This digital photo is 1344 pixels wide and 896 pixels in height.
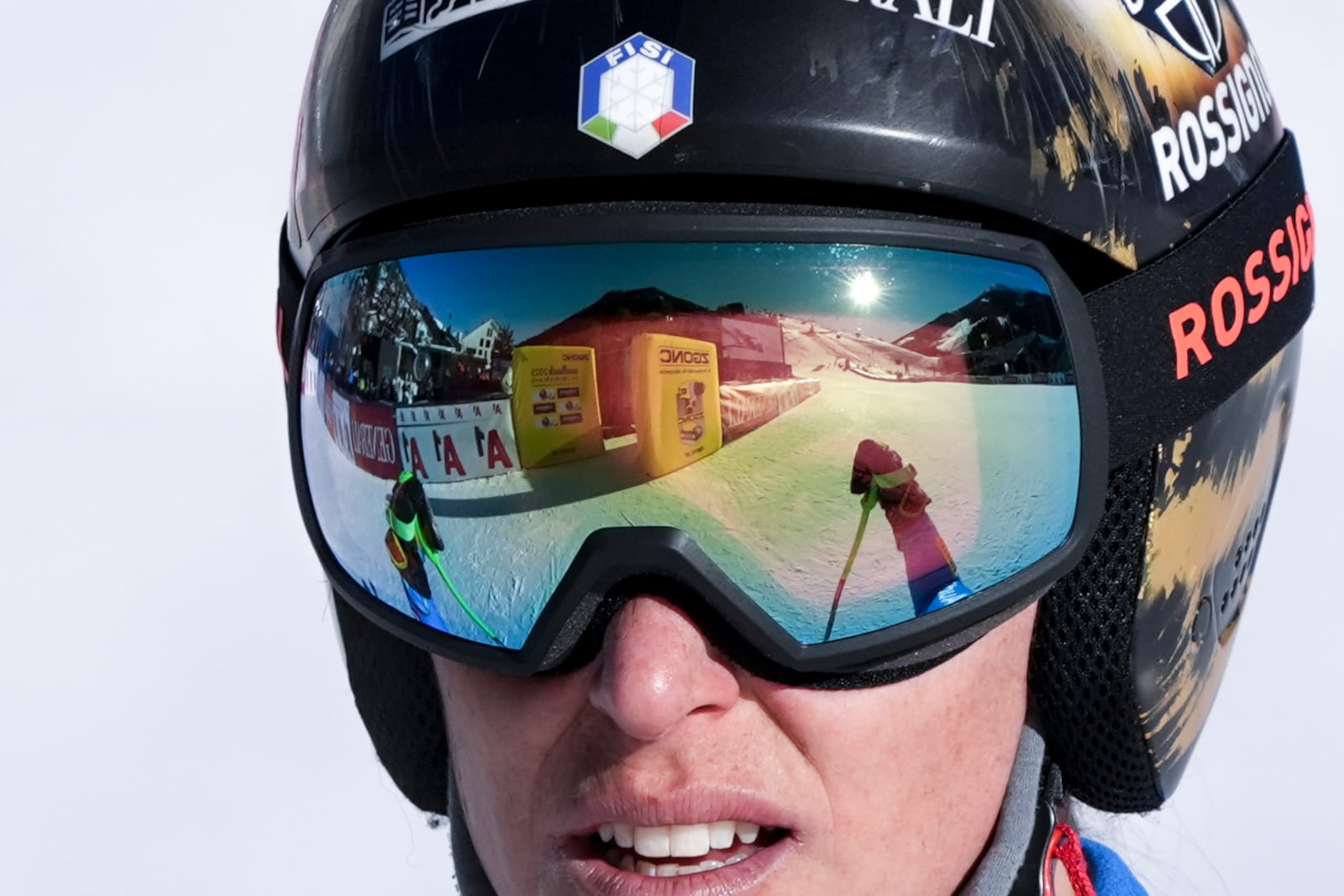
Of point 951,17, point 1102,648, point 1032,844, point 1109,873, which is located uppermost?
point 951,17

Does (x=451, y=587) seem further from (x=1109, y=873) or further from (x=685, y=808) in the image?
(x=1109, y=873)

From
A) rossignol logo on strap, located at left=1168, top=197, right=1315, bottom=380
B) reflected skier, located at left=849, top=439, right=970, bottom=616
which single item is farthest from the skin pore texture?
rossignol logo on strap, located at left=1168, top=197, right=1315, bottom=380

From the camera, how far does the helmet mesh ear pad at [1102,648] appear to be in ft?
5.88

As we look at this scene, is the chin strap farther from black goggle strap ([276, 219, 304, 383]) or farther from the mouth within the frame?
black goggle strap ([276, 219, 304, 383])

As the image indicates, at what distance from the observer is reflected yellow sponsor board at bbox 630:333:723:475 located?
1.53m

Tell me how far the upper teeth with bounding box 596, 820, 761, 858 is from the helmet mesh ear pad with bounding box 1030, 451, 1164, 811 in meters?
0.44

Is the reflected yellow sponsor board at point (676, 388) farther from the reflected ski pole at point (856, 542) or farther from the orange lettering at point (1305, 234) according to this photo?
the orange lettering at point (1305, 234)

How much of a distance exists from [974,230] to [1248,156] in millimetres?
488

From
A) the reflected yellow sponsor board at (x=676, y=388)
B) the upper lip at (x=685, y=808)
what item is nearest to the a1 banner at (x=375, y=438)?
the reflected yellow sponsor board at (x=676, y=388)

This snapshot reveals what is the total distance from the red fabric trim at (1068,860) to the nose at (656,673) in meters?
0.57

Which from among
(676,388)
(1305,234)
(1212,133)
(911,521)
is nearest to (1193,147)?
(1212,133)

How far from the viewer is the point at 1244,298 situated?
6.05 ft

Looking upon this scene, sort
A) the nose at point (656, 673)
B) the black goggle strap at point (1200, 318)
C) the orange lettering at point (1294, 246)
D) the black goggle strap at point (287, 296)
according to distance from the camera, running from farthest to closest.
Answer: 1. the black goggle strap at point (287, 296)
2. the orange lettering at point (1294, 246)
3. the black goggle strap at point (1200, 318)
4. the nose at point (656, 673)

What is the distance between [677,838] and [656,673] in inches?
7.4
